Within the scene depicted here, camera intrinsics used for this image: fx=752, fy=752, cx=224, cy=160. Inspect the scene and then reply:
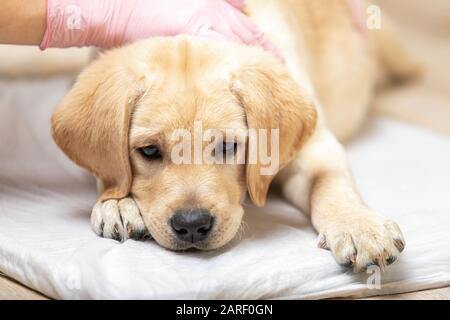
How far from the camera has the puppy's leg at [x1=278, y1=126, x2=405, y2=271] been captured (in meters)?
2.57

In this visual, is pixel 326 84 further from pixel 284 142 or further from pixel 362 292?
pixel 362 292

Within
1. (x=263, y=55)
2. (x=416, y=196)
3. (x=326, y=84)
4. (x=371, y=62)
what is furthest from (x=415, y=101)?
(x=263, y=55)

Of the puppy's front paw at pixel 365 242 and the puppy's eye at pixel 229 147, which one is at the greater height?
the puppy's eye at pixel 229 147

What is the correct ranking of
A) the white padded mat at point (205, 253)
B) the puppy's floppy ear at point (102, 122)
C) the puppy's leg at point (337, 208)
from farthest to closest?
the puppy's floppy ear at point (102, 122)
the puppy's leg at point (337, 208)
the white padded mat at point (205, 253)

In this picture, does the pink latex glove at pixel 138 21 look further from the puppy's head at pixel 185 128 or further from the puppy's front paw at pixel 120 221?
the puppy's front paw at pixel 120 221

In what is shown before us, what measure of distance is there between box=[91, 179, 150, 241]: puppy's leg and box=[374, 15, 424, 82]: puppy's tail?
257 cm

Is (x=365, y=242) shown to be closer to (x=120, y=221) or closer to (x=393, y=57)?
(x=120, y=221)

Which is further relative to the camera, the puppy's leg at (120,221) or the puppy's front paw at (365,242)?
the puppy's leg at (120,221)

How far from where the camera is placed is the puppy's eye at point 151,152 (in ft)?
8.91

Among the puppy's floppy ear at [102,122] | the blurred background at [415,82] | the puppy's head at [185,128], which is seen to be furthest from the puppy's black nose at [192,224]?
the blurred background at [415,82]

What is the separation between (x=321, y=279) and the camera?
2.56 m

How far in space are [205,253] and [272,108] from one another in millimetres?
588

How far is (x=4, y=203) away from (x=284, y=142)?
1.22 metres

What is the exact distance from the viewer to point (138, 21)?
3068 mm
